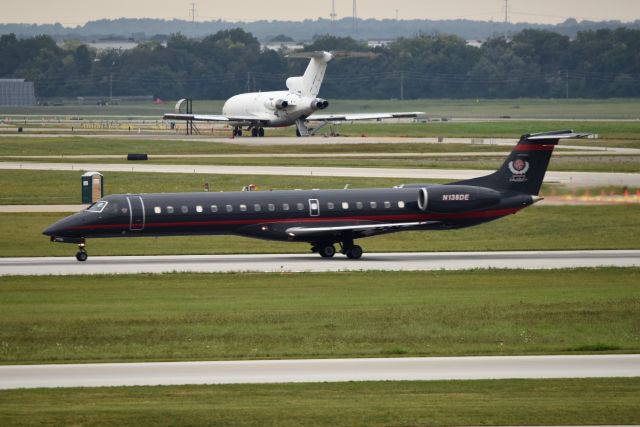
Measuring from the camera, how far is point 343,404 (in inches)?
853

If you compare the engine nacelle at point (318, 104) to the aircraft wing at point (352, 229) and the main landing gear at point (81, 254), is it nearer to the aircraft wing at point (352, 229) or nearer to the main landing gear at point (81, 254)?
the aircraft wing at point (352, 229)

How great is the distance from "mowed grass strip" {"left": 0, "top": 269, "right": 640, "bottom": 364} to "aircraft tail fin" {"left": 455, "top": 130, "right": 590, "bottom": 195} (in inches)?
268

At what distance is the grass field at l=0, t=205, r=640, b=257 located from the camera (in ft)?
158

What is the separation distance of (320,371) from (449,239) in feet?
88.6

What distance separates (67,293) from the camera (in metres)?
35.7

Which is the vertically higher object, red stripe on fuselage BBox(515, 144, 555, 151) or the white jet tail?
the white jet tail

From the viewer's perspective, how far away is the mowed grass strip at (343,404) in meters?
20.5

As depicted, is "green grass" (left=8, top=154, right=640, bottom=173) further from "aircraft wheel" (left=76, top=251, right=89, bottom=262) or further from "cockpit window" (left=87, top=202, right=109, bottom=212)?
"aircraft wheel" (left=76, top=251, right=89, bottom=262)

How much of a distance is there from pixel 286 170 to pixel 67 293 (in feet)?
125

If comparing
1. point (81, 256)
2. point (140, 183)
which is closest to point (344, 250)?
point (81, 256)

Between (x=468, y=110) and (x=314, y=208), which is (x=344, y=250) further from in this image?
(x=468, y=110)

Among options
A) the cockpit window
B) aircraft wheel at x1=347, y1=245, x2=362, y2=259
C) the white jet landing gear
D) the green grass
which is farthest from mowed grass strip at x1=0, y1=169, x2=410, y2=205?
the white jet landing gear

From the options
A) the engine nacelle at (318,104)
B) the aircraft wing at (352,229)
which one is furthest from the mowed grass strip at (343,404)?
the engine nacelle at (318,104)

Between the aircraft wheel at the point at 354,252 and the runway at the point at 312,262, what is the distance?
0.28 meters
